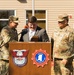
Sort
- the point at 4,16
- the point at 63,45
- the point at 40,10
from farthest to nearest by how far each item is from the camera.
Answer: the point at 40,10
the point at 4,16
the point at 63,45

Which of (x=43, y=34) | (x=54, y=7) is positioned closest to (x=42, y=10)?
(x=54, y=7)

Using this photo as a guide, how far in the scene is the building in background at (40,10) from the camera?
771 inches

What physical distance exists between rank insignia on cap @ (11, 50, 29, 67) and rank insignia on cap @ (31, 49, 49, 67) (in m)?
0.13

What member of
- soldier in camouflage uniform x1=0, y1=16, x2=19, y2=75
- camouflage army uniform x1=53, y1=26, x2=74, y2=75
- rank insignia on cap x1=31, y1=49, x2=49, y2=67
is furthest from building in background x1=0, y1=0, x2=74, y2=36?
rank insignia on cap x1=31, y1=49, x2=49, y2=67

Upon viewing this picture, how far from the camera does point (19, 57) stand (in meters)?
6.31

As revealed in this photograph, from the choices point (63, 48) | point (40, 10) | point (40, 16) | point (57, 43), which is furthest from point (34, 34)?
point (40, 10)

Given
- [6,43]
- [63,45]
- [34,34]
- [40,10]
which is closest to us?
[63,45]

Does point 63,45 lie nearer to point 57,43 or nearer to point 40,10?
point 57,43

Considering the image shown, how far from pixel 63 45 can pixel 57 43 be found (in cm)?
11

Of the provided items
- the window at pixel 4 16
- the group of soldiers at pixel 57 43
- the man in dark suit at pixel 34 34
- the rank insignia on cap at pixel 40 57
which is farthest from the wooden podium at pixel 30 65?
the window at pixel 4 16

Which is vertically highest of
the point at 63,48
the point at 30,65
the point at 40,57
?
the point at 63,48

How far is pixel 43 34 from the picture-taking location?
22.2ft

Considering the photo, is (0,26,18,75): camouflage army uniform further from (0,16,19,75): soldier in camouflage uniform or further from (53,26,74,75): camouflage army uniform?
(53,26,74,75): camouflage army uniform

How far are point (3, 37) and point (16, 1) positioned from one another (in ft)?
43.0
